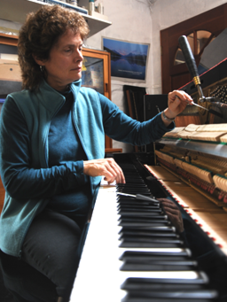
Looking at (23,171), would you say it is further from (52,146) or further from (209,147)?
(209,147)

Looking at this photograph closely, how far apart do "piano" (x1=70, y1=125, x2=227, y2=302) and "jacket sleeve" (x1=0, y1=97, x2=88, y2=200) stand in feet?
0.55

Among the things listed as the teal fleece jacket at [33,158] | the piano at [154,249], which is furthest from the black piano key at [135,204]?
the teal fleece jacket at [33,158]

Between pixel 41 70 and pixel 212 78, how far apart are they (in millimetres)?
904

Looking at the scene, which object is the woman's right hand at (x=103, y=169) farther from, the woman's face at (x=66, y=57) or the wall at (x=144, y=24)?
the wall at (x=144, y=24)

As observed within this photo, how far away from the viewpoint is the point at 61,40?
3.73 feet

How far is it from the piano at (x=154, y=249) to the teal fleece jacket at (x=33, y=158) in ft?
0.73

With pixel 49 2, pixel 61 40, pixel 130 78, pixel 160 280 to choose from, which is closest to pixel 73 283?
pixel 160 280

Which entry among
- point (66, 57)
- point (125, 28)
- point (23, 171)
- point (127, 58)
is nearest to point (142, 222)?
point (23, 171)

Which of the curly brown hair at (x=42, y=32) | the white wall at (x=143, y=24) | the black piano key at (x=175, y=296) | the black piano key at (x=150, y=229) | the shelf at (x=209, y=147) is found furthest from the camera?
the white wall at (x=143, y=24)

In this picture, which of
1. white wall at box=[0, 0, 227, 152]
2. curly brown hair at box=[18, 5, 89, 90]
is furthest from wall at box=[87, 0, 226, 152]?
curly brown hair at box=[18, 5, 89, 90]

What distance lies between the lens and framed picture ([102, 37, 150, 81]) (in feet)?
12.3

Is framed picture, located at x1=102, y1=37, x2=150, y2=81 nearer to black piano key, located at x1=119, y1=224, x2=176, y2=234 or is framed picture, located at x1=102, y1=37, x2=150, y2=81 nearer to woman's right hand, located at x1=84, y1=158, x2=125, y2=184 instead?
woman's right hand, located at x1=84, y1=158, x2=125, y2=184

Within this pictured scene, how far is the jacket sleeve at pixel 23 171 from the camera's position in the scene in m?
0.97

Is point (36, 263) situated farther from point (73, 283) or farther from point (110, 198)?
point (73, 283)
